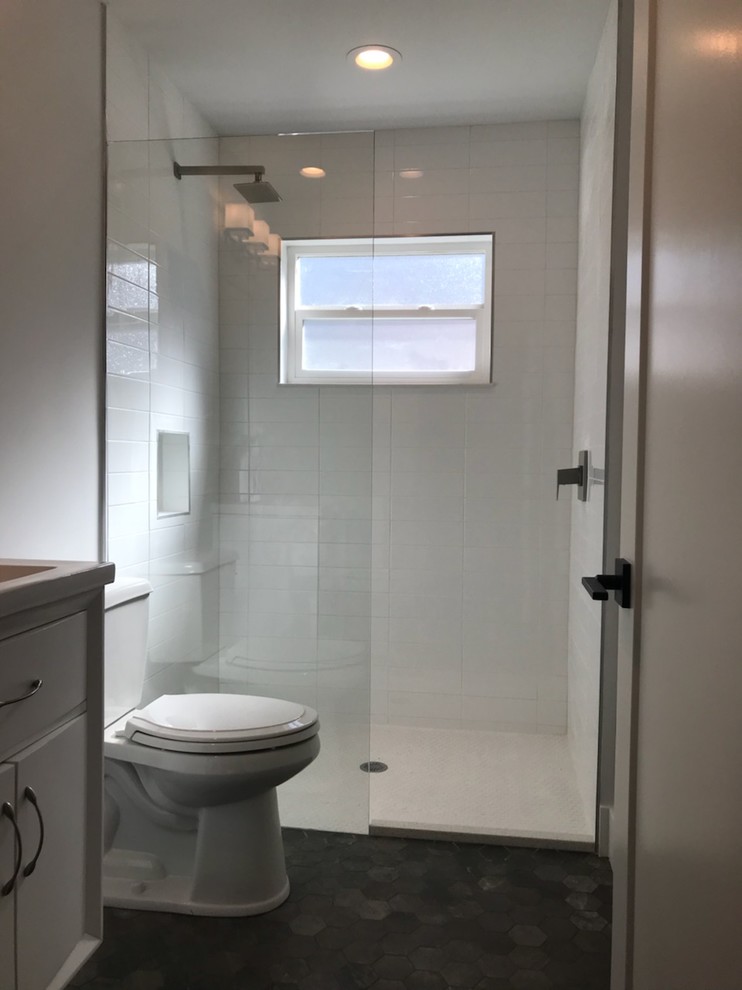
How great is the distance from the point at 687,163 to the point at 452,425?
7.61 feet

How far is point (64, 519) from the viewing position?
83.5 inches

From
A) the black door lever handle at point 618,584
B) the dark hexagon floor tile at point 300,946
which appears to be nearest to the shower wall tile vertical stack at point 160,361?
the dark hexagon floor tile at point 300,946

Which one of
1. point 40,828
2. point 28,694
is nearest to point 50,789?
point 40,828

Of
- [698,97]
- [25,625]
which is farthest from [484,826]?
[698,97]

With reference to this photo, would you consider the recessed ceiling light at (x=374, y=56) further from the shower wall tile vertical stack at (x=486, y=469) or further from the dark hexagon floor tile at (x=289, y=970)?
the dark hexagon floor tile at (x=289, y=970)

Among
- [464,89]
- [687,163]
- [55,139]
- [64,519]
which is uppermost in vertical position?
[464,89]

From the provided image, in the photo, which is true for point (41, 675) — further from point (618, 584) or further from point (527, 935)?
point (527, 935)

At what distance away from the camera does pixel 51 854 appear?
1311 millimetres

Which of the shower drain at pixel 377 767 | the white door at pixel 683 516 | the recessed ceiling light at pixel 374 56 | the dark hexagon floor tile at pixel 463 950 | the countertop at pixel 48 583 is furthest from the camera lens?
the shower drain at pixel 377 767

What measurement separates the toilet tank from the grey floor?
534 mm

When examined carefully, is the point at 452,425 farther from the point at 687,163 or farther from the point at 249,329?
the point at 687,163

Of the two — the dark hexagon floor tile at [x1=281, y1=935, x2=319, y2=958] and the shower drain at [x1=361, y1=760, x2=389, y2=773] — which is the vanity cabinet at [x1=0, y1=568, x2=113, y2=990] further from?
the shower drain at [x1=361, y1=760, x2=389, y2=773]

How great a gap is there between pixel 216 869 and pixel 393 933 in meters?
0.47

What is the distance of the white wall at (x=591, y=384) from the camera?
243 cm
